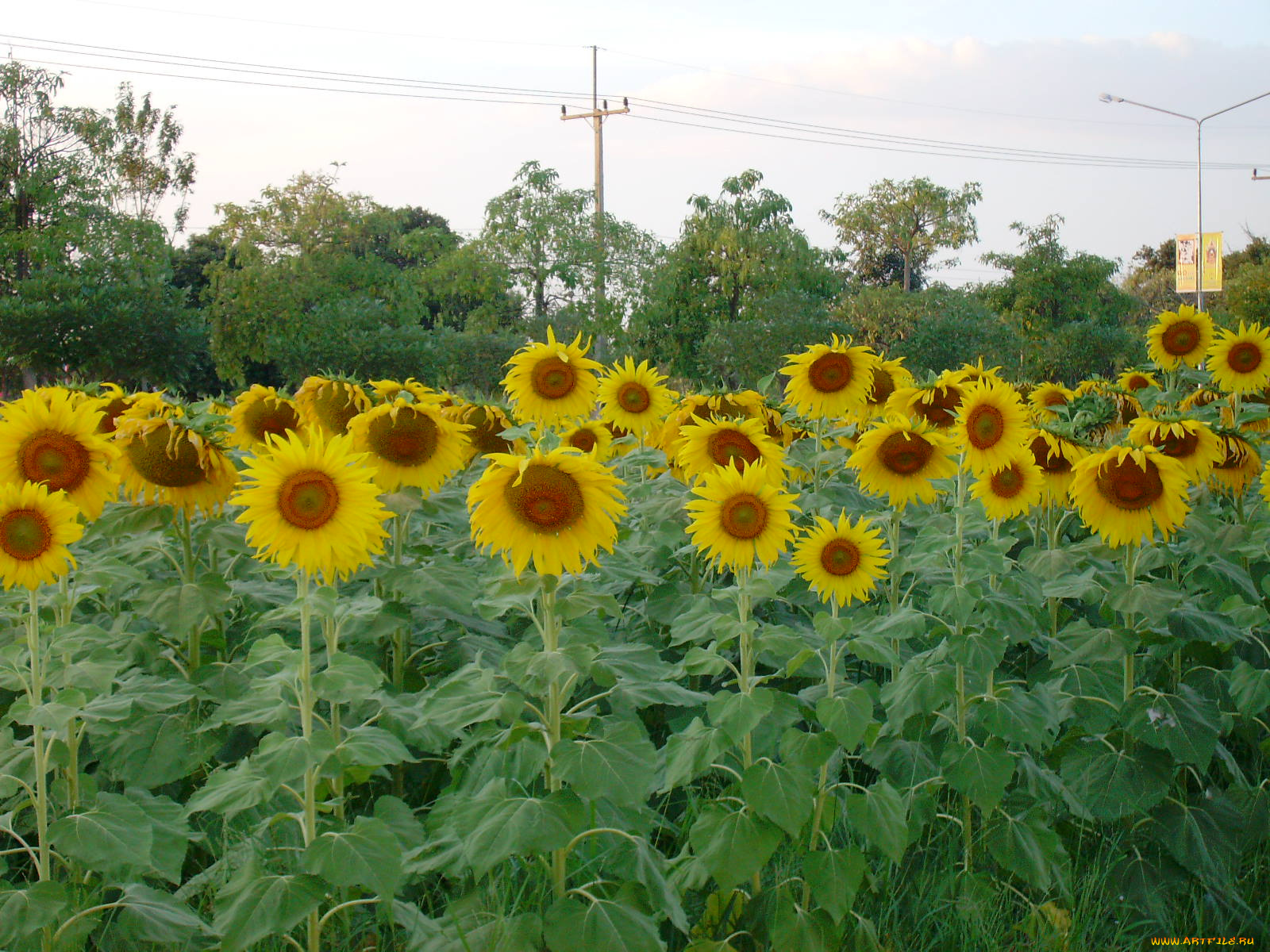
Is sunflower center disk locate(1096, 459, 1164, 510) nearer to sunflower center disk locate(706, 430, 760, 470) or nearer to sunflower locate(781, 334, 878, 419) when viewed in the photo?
sunflower center disk locate(706, 430, 760, 470)

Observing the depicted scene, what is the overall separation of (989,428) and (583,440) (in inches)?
70.3

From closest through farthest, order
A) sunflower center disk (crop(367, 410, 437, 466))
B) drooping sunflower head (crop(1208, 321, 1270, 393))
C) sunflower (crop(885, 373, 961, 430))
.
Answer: sunflower center disk (crop(367, 410, 437, 466)) < sunflower (crop(885, 373, 961, 430)) < drooping sunflower head (crop(1208, 321, 1270, 393))

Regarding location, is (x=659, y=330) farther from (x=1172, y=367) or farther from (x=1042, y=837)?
(x=1042, y=837)

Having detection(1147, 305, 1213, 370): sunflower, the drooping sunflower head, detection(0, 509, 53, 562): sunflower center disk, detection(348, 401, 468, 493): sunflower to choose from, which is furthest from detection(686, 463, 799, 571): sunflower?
detection(1147, 305, 1213, 370): sunflower

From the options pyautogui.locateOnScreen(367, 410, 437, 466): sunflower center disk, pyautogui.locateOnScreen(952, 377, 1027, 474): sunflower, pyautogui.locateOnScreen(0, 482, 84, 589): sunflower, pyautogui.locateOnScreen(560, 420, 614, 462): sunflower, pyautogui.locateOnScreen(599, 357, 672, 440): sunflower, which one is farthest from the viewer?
pyautogui.locateOnScreen(599, 357, 672, 440): sunflower

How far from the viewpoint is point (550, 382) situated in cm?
428

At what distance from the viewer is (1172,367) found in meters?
6.22

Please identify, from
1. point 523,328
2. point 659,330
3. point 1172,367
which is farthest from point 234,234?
point 1172,367

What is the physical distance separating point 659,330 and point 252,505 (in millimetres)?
32221

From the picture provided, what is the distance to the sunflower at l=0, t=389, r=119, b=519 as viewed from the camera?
3.18 meters

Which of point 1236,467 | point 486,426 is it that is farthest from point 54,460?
point 1236,467

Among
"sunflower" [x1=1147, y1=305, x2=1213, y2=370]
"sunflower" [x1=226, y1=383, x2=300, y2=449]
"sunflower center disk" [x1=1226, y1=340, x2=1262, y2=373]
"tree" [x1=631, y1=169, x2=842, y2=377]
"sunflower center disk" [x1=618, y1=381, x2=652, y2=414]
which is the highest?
"tree" [x1=631, y1=169, x2=842, y2=377]

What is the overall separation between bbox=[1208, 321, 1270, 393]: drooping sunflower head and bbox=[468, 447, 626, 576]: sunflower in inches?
177

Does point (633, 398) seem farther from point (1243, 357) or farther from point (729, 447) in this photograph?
point (1243, 357)
